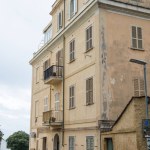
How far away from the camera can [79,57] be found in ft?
75.4

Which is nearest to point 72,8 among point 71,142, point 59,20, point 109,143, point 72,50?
point 59,20

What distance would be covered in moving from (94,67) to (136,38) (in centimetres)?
347

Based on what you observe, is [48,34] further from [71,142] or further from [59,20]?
[71,142]

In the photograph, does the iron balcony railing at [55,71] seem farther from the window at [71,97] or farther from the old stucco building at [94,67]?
the window at [71,97]

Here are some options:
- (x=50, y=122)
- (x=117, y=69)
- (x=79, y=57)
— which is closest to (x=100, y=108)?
(x=117, y=69)

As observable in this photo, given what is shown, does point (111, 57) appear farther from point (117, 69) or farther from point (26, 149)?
point (26, 149)

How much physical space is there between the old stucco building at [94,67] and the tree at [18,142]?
50.4 feet

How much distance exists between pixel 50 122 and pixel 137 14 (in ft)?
32.6

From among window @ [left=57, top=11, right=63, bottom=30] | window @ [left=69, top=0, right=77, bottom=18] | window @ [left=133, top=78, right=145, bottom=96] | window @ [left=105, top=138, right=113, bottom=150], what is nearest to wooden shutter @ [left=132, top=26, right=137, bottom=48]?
window @ [left=133, top=78, right=145, bottom=96]

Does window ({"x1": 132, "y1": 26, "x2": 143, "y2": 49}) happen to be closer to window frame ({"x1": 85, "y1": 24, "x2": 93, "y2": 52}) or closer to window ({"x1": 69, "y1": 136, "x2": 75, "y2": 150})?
window frame ({"x1": 85, "y1": 24, "x2": 93, "y2": 52})

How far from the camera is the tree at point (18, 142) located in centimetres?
4131

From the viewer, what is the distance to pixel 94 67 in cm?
2072

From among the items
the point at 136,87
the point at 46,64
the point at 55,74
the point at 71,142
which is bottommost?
the point at 71,142

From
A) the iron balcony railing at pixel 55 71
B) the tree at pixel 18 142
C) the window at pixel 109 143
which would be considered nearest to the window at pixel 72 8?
the iron balcony railing at pixel 55 71
